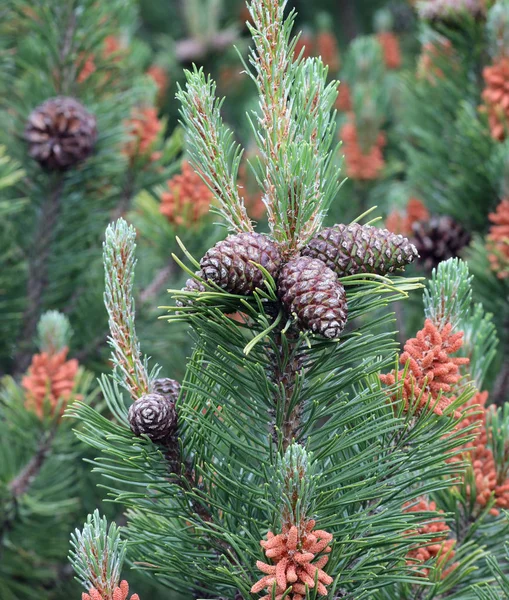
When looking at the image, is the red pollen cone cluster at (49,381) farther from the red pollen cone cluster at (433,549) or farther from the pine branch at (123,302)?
the red pollen cone cluster at (433,549)

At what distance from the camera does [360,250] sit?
0.73m

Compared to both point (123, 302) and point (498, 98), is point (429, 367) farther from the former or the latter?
point (498, 98)

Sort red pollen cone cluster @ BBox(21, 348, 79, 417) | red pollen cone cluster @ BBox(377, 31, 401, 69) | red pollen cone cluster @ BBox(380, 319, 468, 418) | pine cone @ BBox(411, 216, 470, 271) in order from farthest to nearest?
red pollen cone cluster @ BBox(377, 31, 401, 69)
pine cone @ BBox(411, 216, 470, 271)
red pollen cone cluster @ BBox(21, 348, 79, 417)
red pollen cone cluster @ BBox(380, 319, 468, 418)

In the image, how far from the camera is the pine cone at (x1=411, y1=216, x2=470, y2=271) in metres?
1.44

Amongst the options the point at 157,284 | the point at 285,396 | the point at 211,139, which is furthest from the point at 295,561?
the point at 157,284

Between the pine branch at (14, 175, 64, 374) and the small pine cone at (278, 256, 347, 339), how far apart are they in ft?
3.28

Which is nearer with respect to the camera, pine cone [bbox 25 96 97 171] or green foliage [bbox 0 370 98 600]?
green foliage [bbox 0 370 98 600]

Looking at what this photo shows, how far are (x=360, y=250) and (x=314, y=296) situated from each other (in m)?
0.09

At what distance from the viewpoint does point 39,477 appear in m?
1.36

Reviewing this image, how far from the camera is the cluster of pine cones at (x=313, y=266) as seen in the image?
670 millimetres

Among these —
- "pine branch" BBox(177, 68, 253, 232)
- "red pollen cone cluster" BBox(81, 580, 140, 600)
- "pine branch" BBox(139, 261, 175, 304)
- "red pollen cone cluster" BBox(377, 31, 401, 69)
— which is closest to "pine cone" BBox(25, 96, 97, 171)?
"pine branch" BBox(139, 261, 175, 304)

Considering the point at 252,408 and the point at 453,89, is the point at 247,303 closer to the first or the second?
the point at 252,408

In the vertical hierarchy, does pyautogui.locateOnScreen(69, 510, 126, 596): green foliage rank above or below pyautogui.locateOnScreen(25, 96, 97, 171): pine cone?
below

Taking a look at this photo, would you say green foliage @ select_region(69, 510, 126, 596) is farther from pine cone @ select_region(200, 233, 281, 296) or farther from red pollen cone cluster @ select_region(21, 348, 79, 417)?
red pollen cone cluster @ select_region(21, 348, 79, 417)
